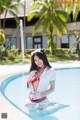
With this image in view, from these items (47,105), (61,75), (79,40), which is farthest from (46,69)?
(79,40)

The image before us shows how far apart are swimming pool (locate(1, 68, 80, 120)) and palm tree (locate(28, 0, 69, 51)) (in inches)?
601

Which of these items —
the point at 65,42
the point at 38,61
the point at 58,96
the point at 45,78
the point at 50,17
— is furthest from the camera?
the point at 65,42

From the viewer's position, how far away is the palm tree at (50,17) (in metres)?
30.1

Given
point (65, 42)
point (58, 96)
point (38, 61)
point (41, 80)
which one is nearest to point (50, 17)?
point (65, 42)

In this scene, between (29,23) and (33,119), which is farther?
(29,23)

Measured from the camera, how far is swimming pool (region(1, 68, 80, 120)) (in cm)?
615

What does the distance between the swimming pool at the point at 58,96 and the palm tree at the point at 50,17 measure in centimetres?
1527

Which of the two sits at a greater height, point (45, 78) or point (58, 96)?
point (45, 78)

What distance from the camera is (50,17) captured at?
3012 cm

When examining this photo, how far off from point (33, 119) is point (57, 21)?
2479 centimetres

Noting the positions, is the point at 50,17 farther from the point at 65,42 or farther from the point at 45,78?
the point at 45,78

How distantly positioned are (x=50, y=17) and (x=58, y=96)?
21188 millimetres

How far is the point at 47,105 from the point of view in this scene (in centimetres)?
497

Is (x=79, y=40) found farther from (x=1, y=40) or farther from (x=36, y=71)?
(x=36, y=71)
